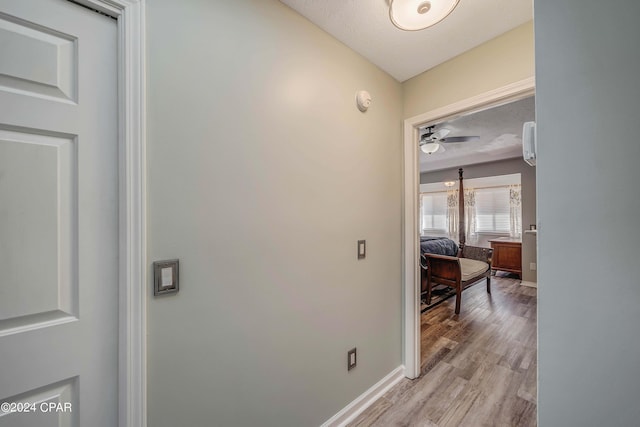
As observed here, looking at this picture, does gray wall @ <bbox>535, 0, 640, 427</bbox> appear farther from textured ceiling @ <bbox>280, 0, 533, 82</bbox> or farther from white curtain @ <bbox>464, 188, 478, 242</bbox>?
white curtain @ <bbox>464, 188, 478, 242</bbox>

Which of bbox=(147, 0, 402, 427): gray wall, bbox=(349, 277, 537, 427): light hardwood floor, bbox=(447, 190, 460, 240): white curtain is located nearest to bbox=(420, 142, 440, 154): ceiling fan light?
bbox=(147, 0, 402, 427): gray wall

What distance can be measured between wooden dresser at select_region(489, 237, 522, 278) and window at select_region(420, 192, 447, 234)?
59.3 inches

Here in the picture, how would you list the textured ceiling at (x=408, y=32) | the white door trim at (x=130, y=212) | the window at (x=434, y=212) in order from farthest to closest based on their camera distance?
→ the window at (x=434, y=212) → the textured ceiling at (x=408, y=32) → the white door trim at (x=130, y=212)

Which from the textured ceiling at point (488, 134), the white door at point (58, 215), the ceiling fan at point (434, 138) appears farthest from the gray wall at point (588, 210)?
the ceiling fan at point (434, 138)

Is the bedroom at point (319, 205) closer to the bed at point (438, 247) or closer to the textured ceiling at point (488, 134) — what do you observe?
the textured ceiling at point (488, 134)

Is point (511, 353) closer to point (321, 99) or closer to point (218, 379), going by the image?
point (218, 379)

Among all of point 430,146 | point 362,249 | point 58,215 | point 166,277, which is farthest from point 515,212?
point 58,215

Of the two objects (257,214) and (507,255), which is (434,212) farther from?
(257,214)

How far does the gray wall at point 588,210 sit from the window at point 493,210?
616cm

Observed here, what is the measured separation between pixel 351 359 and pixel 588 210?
1.48 m

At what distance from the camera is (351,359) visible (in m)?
1.55

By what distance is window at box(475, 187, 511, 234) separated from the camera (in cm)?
546

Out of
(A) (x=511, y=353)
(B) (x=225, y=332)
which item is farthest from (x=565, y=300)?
(A) (x=511, y=353)

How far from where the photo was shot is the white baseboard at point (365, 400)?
1452 millimetres
